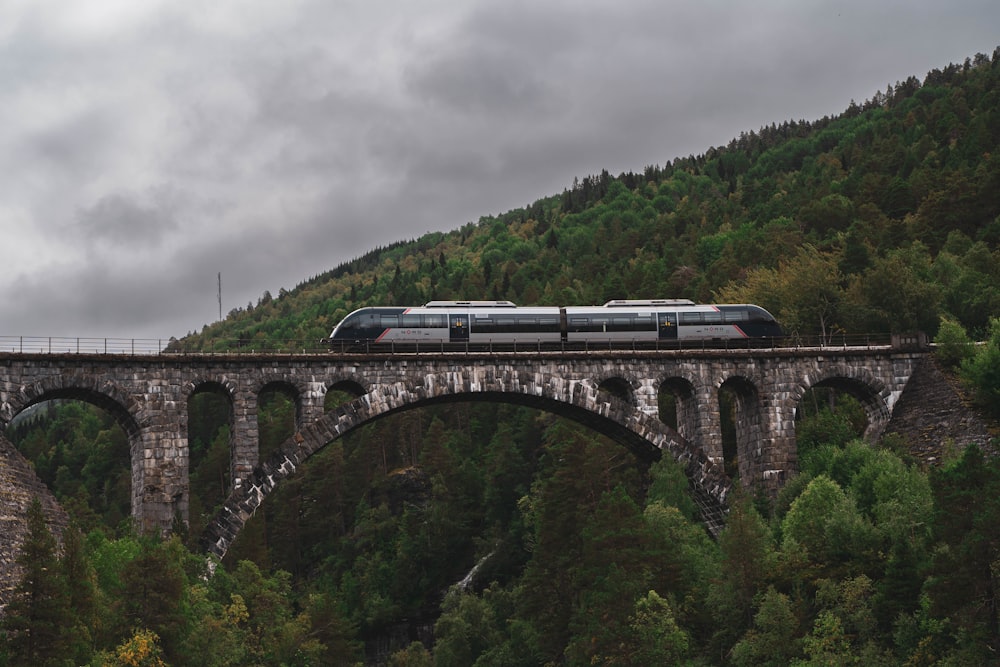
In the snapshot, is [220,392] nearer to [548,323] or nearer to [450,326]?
[450,326]

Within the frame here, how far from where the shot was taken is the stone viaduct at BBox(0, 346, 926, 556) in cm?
5297

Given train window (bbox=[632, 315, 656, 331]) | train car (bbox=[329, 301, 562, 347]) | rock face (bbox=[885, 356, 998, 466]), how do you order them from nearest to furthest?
rock face (bbox=[885, 356, 998, 466]), train car (bbox=[329, 301, 562, 347]), train window (bbox=[632, 315, 656, 331])

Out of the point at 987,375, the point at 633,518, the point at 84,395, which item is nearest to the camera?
the point at 633,518

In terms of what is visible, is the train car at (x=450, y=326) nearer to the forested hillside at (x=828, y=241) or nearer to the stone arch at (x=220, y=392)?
the stone arch at (x=220, y=392)

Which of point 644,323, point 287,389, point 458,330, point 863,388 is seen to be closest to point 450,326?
point 458,330

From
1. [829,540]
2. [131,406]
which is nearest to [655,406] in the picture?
[829,540]

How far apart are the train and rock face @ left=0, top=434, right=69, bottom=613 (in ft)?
57.5

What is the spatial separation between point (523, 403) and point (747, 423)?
43.8 feet

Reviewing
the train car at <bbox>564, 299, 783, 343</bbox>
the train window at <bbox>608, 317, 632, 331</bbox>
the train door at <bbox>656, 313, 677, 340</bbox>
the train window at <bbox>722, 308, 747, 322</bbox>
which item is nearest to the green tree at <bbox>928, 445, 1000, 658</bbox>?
the train car at <bbox>564, 299, 783, 343</bbox>

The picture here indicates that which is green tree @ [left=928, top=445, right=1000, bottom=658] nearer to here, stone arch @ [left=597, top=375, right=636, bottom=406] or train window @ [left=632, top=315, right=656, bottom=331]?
stone arch @ [left=597, top=375, right=636, bottom=406]

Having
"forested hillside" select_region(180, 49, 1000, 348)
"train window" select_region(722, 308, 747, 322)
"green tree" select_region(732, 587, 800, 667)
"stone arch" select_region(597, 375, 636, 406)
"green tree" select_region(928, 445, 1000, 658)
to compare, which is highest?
"forested hillside" select_region(180, 49, 1000, 348)

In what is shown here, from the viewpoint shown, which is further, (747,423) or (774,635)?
(747,423)

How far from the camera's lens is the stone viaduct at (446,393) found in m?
53.0

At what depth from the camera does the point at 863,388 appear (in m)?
65.0
